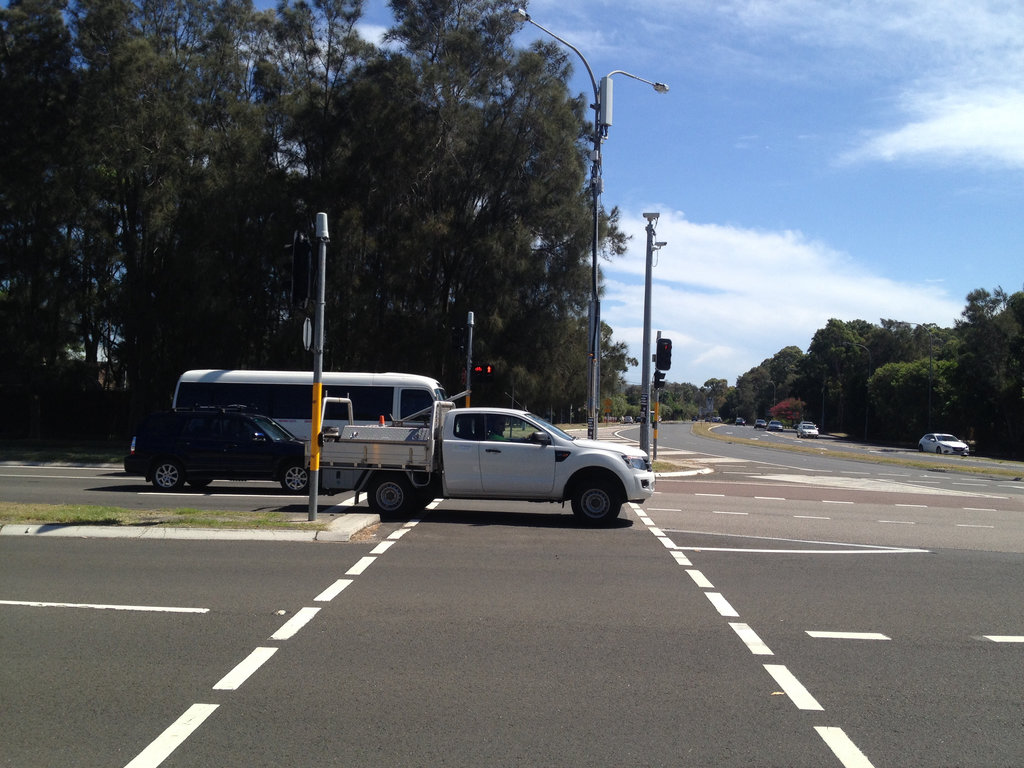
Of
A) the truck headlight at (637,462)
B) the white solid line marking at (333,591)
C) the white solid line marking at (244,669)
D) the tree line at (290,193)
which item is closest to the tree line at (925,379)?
the tree line at (290,193)

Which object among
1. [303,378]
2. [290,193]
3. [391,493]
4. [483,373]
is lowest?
[391,493]

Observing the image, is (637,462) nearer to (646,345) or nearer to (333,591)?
(333,591)

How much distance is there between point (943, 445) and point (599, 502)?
1944 inches

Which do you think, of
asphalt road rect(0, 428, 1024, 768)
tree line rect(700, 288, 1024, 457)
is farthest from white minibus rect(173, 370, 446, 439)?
tree line rect(700, 288, 1024, 457)

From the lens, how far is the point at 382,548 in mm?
11508

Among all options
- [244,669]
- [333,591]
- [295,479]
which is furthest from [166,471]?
[244,669]

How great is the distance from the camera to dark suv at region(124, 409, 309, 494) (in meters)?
18.6

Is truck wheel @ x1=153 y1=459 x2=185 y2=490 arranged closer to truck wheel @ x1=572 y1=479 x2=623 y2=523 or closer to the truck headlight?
truck wheel @ x1=572 y1=479 x2=623 y2=523

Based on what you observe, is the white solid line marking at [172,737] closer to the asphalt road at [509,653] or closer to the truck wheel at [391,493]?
the asphalt road at [509,653]

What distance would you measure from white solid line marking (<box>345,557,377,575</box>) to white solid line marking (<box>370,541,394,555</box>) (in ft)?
1.43

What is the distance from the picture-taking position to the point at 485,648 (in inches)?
275

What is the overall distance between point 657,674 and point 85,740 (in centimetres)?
384

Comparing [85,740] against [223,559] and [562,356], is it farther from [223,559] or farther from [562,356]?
[562,356]

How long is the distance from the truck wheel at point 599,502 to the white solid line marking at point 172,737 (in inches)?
363
